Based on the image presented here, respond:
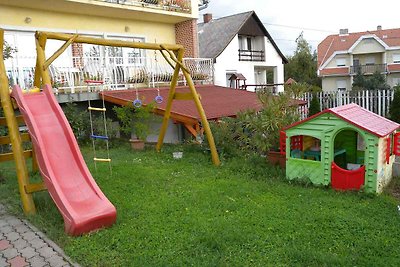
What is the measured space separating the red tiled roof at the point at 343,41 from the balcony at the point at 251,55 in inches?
655

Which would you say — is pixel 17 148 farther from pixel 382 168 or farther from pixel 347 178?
pixel 382 168

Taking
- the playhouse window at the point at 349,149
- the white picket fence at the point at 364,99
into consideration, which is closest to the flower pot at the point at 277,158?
the playhouse window at the point at 349,149

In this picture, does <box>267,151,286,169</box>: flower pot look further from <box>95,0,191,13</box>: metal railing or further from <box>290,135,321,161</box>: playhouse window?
<box>95,0,191,13</box>: metal railing

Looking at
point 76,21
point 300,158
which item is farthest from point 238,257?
point 76,21

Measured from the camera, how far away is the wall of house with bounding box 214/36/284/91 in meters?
24.0


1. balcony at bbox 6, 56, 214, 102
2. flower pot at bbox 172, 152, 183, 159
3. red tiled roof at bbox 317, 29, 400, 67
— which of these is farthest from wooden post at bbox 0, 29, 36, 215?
red tiled roof at bbox 317, 29, 400, 67

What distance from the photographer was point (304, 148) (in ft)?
24.9

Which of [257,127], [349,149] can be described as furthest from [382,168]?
[257,127]

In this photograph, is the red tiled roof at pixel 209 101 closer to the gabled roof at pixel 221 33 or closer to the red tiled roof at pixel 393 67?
the gabled roof at pixel 221 33

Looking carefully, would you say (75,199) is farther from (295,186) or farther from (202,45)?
(202,45)

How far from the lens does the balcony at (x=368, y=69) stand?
3852 centimetres

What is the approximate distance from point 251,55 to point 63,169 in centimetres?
2379

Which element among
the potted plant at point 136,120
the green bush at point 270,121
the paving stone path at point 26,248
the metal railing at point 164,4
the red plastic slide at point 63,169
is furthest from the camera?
the metal railing at point 164,4

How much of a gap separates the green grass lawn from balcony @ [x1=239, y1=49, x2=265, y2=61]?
20145 mm
